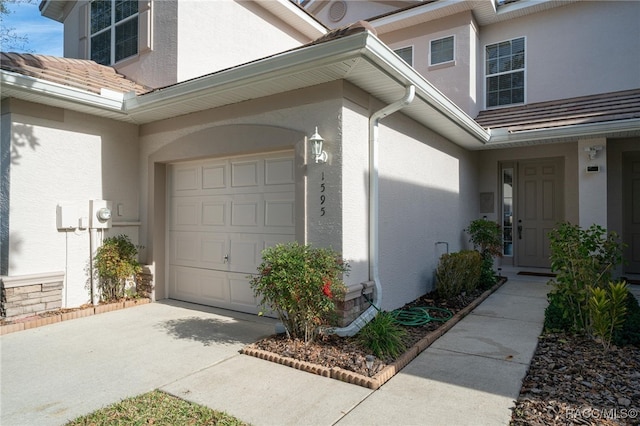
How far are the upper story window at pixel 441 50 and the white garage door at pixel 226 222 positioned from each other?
21.1ft

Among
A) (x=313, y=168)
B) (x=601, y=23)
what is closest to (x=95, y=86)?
(x=313, y=168)

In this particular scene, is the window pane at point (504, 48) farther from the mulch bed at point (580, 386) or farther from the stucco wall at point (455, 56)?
the mulch bed at point (580, 386)

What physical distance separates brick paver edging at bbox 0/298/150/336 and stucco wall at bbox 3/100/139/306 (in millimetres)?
373

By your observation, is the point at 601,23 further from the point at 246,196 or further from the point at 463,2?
the point at 246,196

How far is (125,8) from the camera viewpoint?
26.6ft

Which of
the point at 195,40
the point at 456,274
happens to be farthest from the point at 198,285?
the point at 195,40

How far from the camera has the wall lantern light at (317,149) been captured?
15.5 feet

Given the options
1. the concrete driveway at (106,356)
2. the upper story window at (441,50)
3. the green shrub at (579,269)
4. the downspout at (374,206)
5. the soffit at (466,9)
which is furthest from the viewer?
the upper story window at (441,50)

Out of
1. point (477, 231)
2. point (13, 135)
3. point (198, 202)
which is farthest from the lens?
point (477, 231)

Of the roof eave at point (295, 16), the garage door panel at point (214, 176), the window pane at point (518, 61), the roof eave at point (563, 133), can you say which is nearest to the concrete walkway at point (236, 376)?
the garage door panel at point (214, 176)

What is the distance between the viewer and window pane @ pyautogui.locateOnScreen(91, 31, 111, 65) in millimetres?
8500

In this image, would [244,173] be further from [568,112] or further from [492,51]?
[492,51]

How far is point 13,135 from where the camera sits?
5.36 meters

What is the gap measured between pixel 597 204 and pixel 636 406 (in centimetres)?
576
